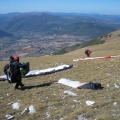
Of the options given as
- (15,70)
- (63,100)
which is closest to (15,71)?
(15,70)

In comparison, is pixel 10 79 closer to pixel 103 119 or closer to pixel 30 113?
pixel 30 113

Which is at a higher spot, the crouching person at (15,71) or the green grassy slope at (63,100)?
the crouching person at (15,71)

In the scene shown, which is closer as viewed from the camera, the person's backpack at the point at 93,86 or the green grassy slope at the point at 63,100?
the green grassy slope at the point at 63,100

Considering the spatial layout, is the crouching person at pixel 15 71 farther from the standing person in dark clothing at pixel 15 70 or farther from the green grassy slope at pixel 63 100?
the green grassy slope at pixel 63 100

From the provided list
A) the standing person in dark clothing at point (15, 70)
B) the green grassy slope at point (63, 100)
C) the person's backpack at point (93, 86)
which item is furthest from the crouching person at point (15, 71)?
the person's backpack at point (93, 86)

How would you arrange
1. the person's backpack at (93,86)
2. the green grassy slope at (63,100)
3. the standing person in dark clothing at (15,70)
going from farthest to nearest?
the standing person in dark clothing at (15,70)
the person's backpack at (93,86)
the green grassy slope at (63,100)

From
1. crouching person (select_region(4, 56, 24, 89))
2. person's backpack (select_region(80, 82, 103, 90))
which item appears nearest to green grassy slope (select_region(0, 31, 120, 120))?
person's backpack (select_region(80, 82, 103, 90))

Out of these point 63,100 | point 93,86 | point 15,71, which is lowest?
point 63,100

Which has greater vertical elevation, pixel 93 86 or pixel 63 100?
pixel 93 86

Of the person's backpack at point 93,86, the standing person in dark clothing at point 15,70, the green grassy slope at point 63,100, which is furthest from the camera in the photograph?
the standing person in dark clothing at point 15,70

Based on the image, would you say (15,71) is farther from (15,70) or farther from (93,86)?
(93,86)

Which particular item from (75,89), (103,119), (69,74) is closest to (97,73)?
(69,74)

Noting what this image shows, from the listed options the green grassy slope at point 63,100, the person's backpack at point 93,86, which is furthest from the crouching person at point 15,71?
the person's backpack at point 93,86

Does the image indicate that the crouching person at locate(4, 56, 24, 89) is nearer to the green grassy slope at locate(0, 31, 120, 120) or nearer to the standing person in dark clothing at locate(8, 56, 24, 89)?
the standing person in dark clothing at locate(8, 56, 24, 89)
